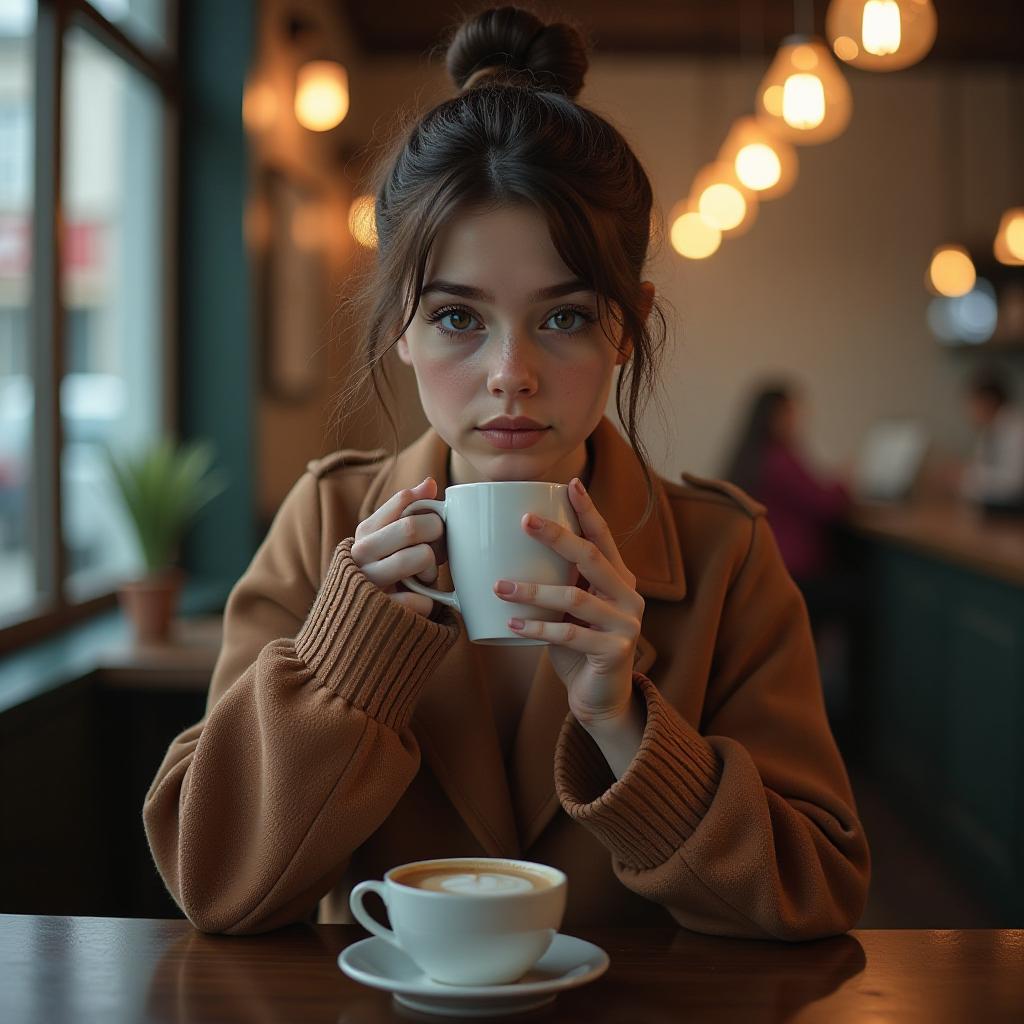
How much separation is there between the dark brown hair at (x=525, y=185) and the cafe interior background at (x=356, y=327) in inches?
3.4

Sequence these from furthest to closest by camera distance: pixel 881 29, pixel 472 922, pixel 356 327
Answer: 1. pixel 881 29
2. pixel 356 327
3. pixel 472 922

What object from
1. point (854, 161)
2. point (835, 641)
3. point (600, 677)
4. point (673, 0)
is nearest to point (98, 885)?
point (600, 677)

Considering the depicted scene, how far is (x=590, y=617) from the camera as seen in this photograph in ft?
3.09

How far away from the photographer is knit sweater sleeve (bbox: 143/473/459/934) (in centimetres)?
101

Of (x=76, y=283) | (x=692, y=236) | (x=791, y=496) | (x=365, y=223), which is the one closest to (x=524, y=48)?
(x=365, y=223)

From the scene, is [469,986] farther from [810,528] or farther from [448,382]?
[810,528]

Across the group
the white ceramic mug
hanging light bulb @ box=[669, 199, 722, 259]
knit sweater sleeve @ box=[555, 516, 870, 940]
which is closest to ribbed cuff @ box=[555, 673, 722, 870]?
knit sweater sleeve @ box=[555, 516, 870, 940]

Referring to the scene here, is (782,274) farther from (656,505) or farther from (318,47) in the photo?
(656,505)

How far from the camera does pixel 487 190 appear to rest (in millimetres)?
1095

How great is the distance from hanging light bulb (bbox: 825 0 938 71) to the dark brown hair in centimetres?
97

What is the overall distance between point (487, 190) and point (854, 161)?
6766mm

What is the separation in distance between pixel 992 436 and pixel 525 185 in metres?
5.75

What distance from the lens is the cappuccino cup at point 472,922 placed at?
760 millimetres

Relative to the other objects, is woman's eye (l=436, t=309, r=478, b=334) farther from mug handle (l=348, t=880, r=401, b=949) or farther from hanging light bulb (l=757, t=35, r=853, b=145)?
hanging light bulb (l=757, t=35, r=853, b=145)
